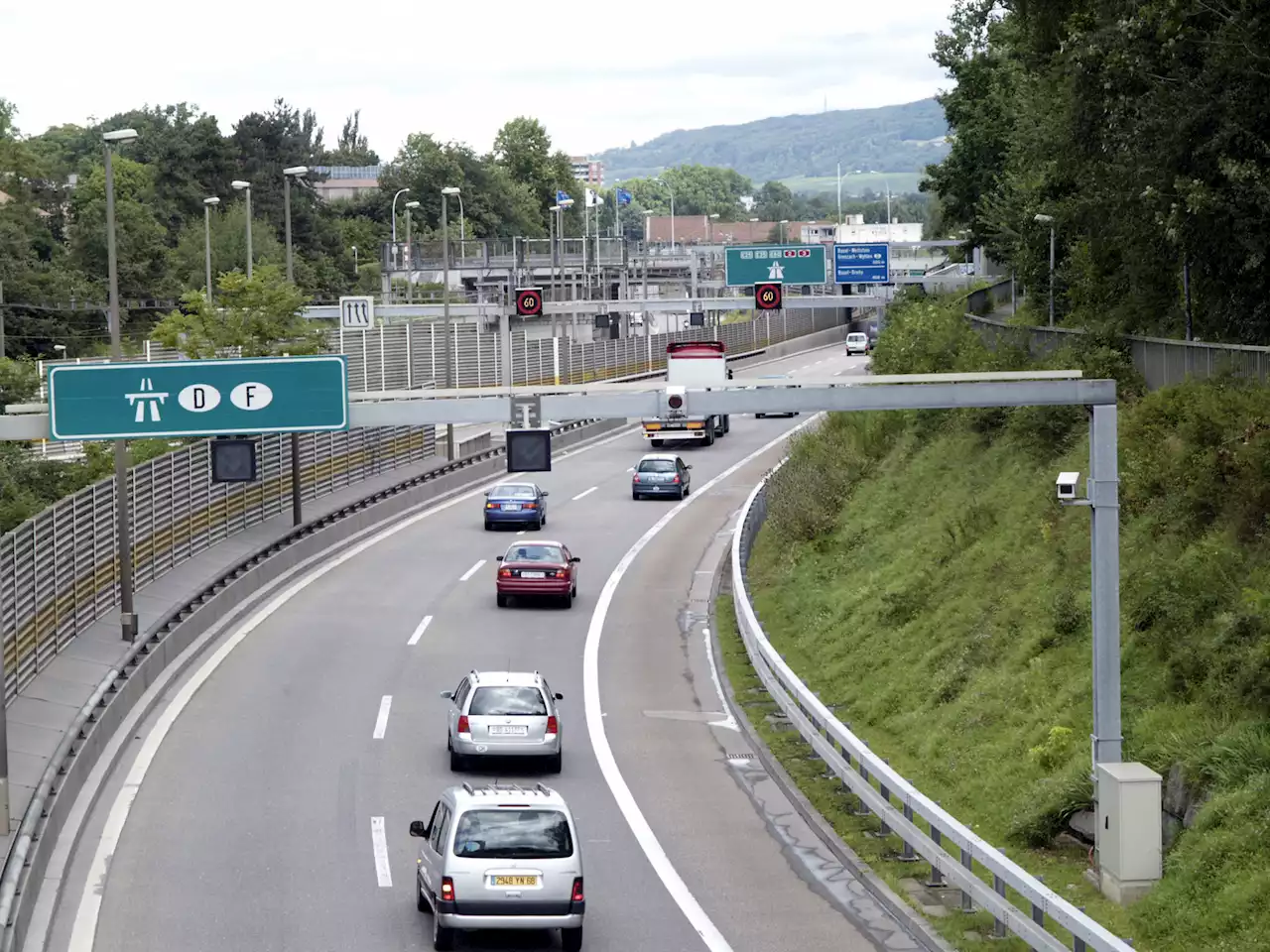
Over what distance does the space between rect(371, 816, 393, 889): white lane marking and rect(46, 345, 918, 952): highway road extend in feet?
0.15

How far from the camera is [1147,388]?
33719 mm

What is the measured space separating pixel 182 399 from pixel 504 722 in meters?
7.63

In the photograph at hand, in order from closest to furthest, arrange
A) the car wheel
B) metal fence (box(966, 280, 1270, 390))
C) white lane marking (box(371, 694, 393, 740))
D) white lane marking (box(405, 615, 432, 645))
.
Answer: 1. the car wheel
2. metal fence (box(966, 280, 1270, 390))
3. white lane marking (box(371, 694, 393, 740))
4. white lane marking (box(405, 615, 432, 645))

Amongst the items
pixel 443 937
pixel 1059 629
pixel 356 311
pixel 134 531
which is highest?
pixel 356 311

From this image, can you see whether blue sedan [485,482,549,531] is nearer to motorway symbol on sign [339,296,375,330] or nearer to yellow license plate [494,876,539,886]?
motorway symbol on sign [339,296,375,330]

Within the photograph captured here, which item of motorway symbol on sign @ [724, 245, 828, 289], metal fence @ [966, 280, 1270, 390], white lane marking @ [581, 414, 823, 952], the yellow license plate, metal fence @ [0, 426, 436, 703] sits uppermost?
motorway symbol on sign @ [724, 245, 828, 289]

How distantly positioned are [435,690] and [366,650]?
372 cm

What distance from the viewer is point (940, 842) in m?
18.7

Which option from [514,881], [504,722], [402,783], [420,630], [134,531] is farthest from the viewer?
A: [420,630]

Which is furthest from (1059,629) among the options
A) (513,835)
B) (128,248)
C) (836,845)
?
(128,248)

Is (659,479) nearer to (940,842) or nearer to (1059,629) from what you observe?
(1059,629)

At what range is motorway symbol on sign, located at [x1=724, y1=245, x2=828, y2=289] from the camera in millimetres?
73312

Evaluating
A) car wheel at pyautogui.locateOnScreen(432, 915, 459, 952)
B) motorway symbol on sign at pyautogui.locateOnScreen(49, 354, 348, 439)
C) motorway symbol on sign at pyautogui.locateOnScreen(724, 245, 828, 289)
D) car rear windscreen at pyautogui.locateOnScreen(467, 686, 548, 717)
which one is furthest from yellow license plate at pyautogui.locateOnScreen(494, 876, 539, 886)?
motorway symbol on sign at pyautogui.locateOnScreen(724, 245, 828, 289)

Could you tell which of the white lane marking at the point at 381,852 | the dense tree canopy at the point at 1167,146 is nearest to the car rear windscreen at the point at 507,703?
the white lane marking at the point at 381,852
